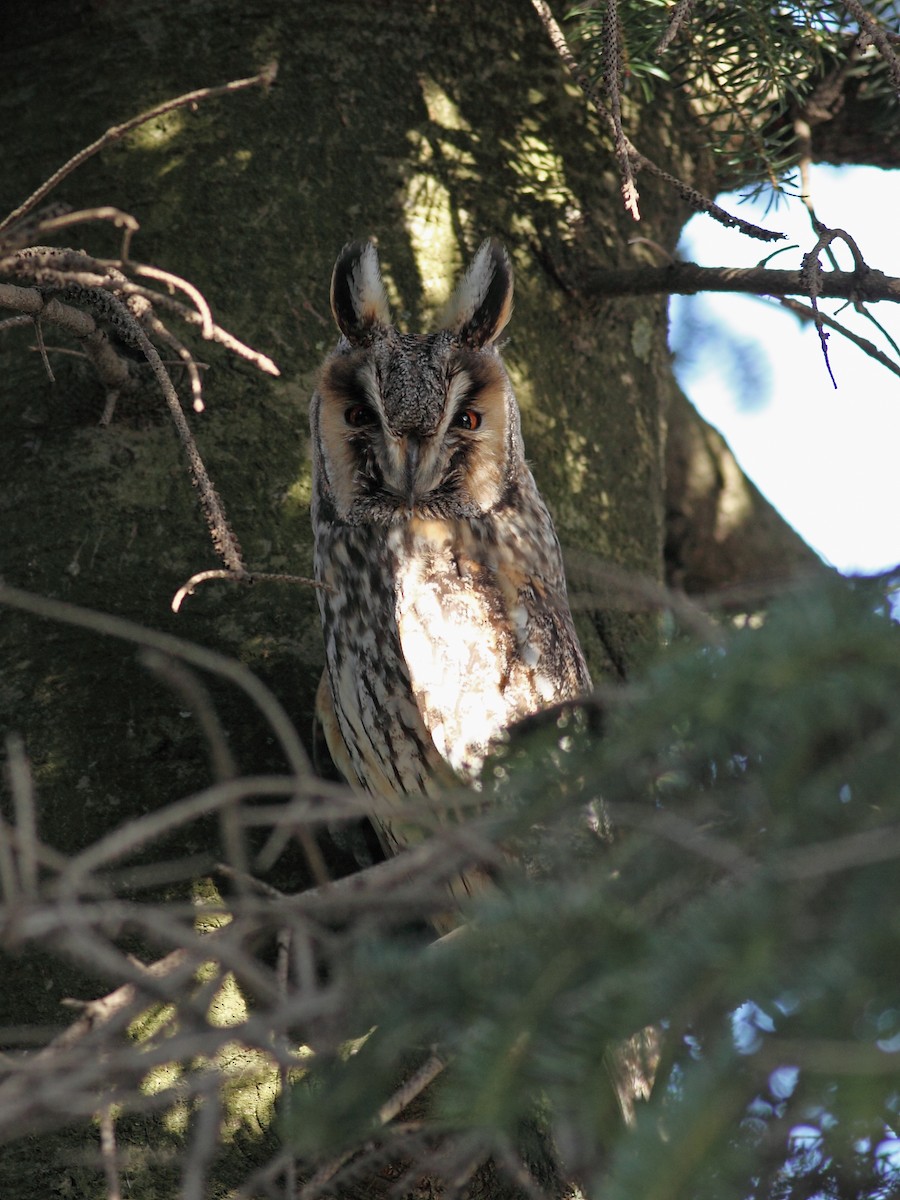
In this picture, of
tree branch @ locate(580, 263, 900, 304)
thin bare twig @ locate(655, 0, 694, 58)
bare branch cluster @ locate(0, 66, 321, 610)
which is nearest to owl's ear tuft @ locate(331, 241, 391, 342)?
bare branch cluster @ locate(0, 66, 321, 610)

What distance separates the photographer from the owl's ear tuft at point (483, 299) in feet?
6.88

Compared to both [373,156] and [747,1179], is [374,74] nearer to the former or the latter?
[373,156]

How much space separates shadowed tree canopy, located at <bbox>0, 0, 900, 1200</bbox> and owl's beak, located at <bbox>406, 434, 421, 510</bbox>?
25cm

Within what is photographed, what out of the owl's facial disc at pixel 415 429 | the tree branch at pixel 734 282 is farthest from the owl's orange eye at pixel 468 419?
the tree branch at pixel 734 282

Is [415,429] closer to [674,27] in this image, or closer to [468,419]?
[468,419]

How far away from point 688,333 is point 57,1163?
9.50ft

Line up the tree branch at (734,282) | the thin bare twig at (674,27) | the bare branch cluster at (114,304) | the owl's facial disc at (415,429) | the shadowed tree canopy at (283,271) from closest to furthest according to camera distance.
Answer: the bare branch cluster at (114,304), the thin bare twig at (674,27), the tree branch at (734,282), the shadowed tree canopy at (283,271), the owl's facial disc at (415,429)

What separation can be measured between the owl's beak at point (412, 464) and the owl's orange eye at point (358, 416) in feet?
0.30

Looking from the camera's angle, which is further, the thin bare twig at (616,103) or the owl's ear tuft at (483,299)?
the owl's ear tuft at (483,299)

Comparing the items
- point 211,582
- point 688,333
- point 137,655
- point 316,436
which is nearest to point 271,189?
point 316,436

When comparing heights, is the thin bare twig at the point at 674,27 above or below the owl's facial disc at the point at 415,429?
above

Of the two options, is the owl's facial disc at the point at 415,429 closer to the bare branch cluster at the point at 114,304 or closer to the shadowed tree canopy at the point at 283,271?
the shadowed tree canopy at the point at 283,271

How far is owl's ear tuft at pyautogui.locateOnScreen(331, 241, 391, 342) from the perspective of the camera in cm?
207

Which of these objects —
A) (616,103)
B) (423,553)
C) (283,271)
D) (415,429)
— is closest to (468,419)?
(415,429)
